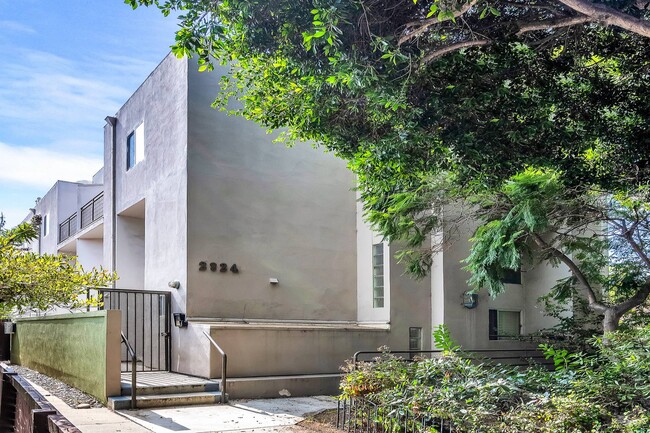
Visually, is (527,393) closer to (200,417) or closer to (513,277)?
(200,417)

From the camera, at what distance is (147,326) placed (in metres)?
14.3

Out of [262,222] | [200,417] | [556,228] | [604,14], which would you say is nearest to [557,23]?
[604,14]

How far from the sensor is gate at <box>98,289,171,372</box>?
42.1 feet

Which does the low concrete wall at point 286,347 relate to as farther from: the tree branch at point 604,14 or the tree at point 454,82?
the tree branch at point 604,14

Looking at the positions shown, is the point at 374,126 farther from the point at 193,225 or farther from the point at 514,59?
the point at 193,225

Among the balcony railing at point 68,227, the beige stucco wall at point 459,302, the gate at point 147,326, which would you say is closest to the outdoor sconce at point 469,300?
the beige stucco wall at point 459,302

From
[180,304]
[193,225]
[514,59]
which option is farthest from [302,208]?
[514,59]

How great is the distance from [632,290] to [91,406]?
10502 millimetres

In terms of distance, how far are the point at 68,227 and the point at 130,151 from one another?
32.1 ft

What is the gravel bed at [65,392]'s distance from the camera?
9.79m

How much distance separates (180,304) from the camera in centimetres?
1273

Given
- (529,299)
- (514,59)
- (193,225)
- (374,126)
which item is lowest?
(529,299)

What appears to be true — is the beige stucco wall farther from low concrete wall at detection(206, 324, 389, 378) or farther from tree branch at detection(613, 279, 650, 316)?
tree branch at detection(613, 279, 650, 316)

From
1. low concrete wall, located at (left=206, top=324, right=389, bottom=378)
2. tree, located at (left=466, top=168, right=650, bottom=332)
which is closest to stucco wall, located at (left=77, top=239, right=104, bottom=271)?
low concrete wall, located at (left=206, top=324, right=389, bottom=378)
